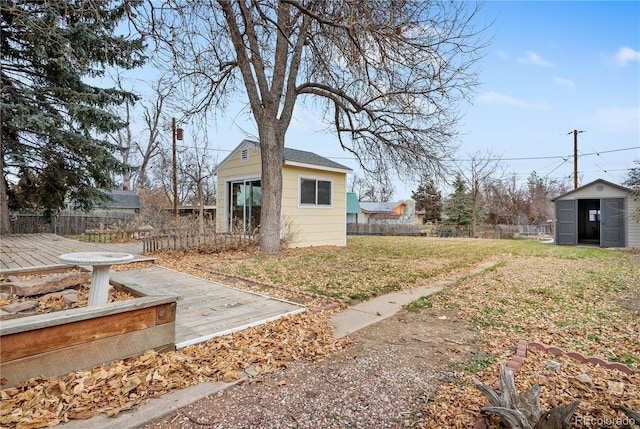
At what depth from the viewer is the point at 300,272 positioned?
5.77 meters

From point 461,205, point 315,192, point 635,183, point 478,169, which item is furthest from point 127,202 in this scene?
point 635,183

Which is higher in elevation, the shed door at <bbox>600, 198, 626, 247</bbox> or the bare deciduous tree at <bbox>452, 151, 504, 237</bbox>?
the bare deciduous tree at <bbox>452, 151, 504, 237</bbox>

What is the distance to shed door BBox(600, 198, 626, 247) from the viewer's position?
1204cm

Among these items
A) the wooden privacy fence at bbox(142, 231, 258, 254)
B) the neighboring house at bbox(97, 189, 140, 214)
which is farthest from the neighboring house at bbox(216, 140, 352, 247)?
the neighboring house at bbox(97, 189, 140, 214)

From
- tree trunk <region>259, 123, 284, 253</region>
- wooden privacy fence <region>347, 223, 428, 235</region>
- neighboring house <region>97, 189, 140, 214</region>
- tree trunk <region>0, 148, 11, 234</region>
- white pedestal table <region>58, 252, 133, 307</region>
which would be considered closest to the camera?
white pedestal table <region>58, 252, 133, 307</region>

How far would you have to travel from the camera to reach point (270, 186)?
8031 mm

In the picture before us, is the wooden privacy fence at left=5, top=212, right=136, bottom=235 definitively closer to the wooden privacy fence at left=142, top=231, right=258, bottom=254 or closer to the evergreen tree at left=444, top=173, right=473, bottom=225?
the wooden privacy fence at left=142, top=231, right=258, bottom=254

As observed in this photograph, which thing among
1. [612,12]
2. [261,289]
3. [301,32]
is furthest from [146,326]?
[612,12]

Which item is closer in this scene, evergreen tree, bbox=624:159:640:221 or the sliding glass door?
the sliding glass door

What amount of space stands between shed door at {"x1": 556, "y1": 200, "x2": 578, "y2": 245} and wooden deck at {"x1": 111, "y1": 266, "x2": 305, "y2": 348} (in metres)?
14.3

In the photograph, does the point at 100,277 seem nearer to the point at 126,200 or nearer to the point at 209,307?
the point at 209,307

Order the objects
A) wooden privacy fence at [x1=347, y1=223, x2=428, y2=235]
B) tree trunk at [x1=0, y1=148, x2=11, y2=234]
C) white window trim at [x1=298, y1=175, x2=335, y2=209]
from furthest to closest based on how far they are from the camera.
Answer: wooden privacy fence at [x1=347, y1=223, x2=428, y2=235]
white window trim at [x1=298, y1=175, x2=335, y2=209]
tree trunk at [x1=0, y1=148, x2=11, y2=234]

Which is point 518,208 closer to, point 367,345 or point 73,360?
point 367,345

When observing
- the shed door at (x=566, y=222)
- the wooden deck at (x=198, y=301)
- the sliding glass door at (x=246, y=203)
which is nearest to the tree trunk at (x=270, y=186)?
the sliding glass door at (x=246, y=203)
